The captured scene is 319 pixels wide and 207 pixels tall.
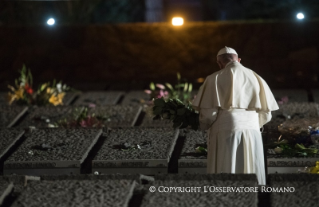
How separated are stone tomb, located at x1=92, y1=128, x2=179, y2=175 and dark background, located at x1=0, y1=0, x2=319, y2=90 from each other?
12.3 feet

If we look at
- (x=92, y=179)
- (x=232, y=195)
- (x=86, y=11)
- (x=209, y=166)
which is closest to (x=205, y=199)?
(x=232, y=195)

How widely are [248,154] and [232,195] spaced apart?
4.33ft

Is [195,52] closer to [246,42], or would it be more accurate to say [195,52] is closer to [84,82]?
[246,42]

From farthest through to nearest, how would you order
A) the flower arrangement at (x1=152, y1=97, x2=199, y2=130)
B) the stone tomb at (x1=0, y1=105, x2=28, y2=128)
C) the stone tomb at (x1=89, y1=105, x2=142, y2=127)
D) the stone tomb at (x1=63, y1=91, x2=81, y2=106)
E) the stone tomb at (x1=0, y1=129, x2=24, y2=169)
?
the stone tomb at (x1=63, y1=91, x2=81, y2=106) → the stone tomb at (x1=0, y1=105, x2=28, y2=128) → the stone tomb at (x1=89, y1=105, x2=142, y2=127) → the stone tomb at (x1=0, y1=129, x2=24, y2=169) → the flower arrangement at (x1=152, y1=97, x2=199, y2=130)

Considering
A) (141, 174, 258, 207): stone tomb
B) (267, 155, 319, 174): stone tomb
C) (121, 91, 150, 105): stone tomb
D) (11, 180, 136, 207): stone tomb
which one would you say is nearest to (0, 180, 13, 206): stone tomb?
(11, 180, 136, 207): stone tomb

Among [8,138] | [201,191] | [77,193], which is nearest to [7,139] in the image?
[8,138]

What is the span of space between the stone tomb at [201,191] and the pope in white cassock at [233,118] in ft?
3.19

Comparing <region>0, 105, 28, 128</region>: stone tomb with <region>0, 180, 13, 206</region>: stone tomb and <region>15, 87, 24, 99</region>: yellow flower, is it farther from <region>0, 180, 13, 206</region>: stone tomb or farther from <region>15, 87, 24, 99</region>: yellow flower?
<region>0, 180, 13, 206</region>: stone tomb

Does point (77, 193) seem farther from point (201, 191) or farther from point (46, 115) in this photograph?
point (46, 115)

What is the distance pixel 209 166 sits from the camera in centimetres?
710

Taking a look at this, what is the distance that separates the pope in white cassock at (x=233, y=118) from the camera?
273 inches

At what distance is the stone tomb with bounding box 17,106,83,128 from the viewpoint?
10000mm

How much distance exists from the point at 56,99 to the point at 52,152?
310 cm

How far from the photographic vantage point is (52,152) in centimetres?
820
